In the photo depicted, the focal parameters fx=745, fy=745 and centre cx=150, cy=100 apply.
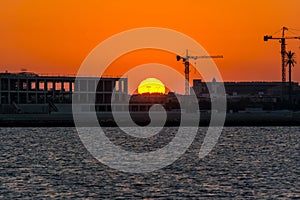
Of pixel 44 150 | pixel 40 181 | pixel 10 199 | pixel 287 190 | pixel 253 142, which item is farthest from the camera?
pixel 253 142

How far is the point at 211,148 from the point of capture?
115750 mm

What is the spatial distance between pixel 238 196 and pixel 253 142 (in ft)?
244

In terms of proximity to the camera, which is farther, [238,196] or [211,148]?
[211,148]

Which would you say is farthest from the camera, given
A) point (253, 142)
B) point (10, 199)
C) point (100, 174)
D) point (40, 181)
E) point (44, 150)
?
point (253, 142)

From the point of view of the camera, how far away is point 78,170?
3059 inches

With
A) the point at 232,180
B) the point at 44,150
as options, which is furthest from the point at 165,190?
the point at 44,150

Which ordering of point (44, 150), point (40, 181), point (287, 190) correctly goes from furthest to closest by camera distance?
point (44, 150), point (40, 181), point (287, 190)

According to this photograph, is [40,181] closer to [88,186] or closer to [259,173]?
[88,186]

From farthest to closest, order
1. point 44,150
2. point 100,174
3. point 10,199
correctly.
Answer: point 44,150 → point 100,174 → point 10,199

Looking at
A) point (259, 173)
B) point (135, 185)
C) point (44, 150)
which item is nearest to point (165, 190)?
point (135, 185)

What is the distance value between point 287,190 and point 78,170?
81.8ft

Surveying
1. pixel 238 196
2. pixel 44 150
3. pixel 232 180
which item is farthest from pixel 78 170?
pixel 44 150

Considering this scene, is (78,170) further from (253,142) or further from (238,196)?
(253,142)

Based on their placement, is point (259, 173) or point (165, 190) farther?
point (259, 173)
